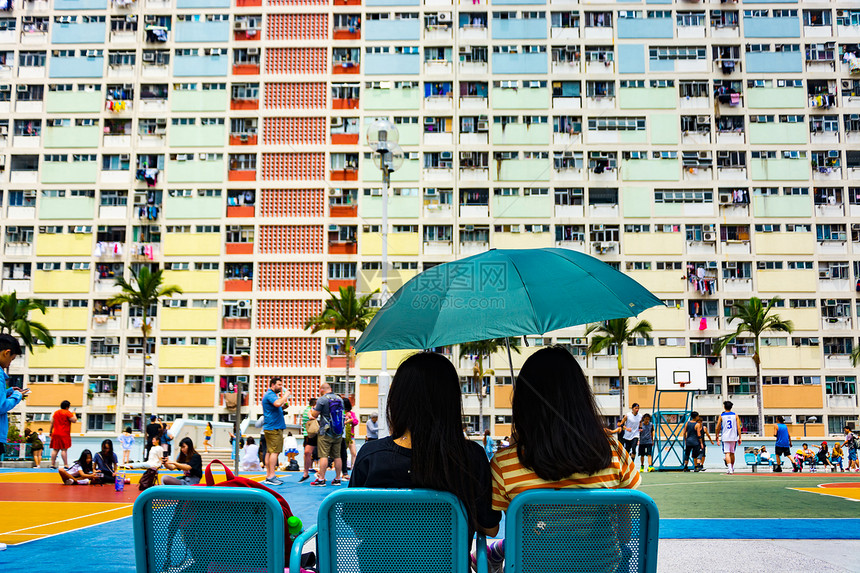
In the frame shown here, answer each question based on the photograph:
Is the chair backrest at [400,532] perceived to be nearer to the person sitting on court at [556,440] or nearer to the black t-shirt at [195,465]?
the person sitting on court at [556,440]

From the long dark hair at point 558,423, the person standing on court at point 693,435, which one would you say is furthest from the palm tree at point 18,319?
the long dark hair at point 558,423

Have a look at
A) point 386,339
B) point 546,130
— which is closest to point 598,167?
point 546,130

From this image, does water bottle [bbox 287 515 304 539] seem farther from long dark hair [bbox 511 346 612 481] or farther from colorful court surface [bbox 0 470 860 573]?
colorful court surface [bbox 0 470 860 573]

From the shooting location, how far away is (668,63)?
5206cm

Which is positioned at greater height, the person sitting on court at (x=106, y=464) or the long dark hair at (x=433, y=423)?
the long dark hair at (x=433, y=423)

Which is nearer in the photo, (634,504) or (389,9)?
(634,504)

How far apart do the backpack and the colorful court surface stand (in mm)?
1118

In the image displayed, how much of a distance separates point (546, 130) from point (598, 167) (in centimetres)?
412

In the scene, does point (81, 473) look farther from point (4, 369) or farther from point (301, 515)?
point (4, 369)

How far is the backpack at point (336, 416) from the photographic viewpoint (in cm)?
1484

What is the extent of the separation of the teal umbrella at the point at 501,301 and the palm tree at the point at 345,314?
4098 centimetres

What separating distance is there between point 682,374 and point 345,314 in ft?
72.6

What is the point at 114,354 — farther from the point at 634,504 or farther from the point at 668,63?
the point at 634,504

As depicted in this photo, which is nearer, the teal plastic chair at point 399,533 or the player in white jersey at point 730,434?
the teal plastic chair at point 399,533
